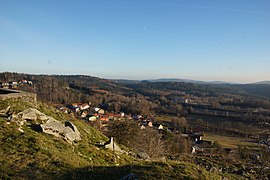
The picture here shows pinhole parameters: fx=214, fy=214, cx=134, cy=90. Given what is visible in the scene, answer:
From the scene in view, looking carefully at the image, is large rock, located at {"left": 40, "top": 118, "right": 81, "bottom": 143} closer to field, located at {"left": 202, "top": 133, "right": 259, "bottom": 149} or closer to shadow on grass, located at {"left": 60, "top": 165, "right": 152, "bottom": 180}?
shadow on grass, located at {"left": 60, "top": 165, "right": 152, "bottom": 180}

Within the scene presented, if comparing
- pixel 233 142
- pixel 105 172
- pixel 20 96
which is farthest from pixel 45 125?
pixel 233 142

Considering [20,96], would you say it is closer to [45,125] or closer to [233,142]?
[45,125]

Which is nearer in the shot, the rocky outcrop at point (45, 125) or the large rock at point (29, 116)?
the rocky outcrop at point (45, 125)

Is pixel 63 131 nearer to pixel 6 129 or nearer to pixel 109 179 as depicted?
pixel 6 129

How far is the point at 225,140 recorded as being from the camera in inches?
2621

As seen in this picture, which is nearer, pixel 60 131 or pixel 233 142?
pixel 60 131

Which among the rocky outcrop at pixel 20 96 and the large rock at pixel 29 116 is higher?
the rocky outcrop at pixel 20 96

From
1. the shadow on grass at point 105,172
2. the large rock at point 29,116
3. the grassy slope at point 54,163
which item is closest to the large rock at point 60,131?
the grassy slope at point 54,163

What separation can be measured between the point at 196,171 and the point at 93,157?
17.0 ft

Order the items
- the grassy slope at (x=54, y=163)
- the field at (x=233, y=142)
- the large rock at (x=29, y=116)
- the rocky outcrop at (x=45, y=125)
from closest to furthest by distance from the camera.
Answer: the grassy slope at (x=54, y=163) < the rocky outcrop at (x=45, y=125) < the large rock at (x=29, y=116) < the field at (x=233, y=142)

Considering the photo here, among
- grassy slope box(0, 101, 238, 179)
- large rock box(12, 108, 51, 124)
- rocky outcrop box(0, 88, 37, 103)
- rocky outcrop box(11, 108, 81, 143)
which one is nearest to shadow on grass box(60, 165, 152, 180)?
grassy slope box(0, 101, 238, 179)

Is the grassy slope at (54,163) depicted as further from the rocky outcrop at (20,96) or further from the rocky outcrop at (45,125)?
the rocky outcrop at (20,96)

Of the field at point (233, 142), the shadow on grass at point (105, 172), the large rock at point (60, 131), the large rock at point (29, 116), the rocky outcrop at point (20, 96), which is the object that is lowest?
the field at point (233, 142)

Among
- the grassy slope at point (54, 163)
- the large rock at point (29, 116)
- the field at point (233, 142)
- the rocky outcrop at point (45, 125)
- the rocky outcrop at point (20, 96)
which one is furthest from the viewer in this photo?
the field at point (233, 142)
